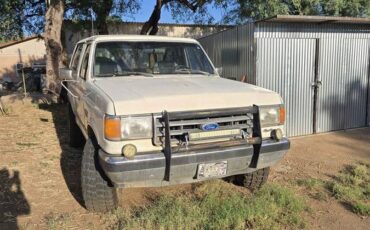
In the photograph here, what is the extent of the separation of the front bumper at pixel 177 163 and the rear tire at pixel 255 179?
2.47 ft

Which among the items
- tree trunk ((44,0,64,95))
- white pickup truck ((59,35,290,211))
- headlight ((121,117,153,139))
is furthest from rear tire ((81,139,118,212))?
tree trunk ((44,0,64,95))

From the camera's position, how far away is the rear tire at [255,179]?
5039 millimetres

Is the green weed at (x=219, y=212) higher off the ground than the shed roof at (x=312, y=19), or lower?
lower

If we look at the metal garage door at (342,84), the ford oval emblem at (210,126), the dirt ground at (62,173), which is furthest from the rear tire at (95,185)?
the metal garage door at (342,84)

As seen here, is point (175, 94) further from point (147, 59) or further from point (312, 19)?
point (312, 19)

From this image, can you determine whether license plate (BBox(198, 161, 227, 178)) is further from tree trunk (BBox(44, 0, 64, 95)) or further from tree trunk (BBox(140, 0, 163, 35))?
tree trunk (BBox(140, 0, 163, 35))

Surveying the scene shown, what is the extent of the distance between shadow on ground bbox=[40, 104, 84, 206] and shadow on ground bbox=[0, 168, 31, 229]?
0.63m

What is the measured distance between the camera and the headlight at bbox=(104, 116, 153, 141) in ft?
12.2

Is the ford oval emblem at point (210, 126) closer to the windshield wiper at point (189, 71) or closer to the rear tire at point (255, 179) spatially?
the rear tire at point (255, 179)

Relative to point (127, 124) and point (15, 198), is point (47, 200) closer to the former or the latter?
point (15, 198)

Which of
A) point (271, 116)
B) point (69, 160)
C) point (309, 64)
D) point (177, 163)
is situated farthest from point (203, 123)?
point (309, 64)

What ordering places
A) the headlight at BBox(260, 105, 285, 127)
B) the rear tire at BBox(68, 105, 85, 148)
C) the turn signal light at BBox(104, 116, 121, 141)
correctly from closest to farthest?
the turn signal light at BBox(104, 116, 121, 141), the headlight at BBox(260, 105, 285, 127), the rear tire at BBox(68, 105, 85, 148)

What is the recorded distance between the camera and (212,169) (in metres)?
4.05

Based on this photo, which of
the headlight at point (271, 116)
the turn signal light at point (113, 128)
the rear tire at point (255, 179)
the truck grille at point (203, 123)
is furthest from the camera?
the rear tire at point (255, 179)
